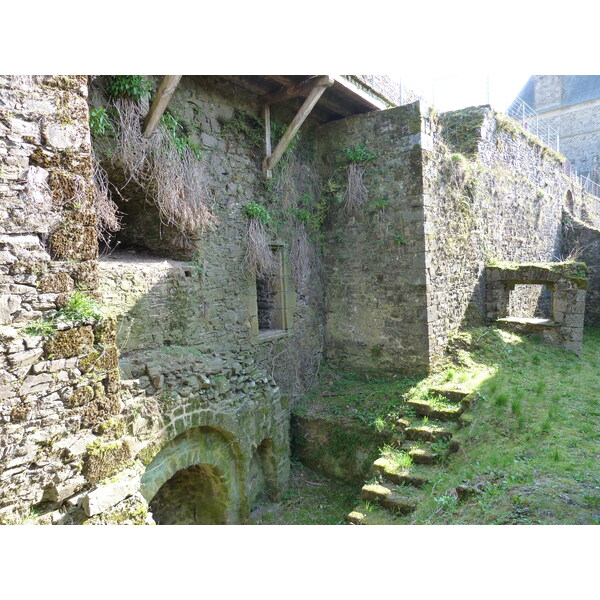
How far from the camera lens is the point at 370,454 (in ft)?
21.6

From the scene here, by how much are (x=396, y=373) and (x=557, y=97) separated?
76.5 ft

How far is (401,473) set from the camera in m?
5.42

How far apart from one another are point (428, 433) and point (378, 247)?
329 centimetres

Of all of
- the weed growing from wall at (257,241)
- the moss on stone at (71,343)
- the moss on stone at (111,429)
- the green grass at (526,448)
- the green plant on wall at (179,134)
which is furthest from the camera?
the weed growing from wall at (257,241)

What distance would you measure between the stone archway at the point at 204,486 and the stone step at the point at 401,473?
1945mm

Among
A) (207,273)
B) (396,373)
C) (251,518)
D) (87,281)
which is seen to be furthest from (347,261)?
(87,281)

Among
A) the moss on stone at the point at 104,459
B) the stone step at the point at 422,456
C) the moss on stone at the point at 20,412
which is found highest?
the moss on stone at the point at 20,412

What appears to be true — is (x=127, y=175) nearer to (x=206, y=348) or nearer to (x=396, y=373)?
(x=206, y=348)

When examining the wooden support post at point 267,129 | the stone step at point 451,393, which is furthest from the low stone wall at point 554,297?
the wooden support post at point 267,129

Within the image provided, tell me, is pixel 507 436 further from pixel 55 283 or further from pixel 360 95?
pixel 360 95

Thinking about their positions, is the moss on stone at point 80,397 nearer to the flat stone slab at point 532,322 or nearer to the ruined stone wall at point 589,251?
the flat stone slab at point 532,322

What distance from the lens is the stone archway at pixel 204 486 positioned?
550 cm

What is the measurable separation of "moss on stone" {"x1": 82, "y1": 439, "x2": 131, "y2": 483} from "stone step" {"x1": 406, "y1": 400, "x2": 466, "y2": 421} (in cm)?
446

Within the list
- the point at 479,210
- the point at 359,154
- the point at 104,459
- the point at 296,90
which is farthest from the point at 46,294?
the point at 479,210
